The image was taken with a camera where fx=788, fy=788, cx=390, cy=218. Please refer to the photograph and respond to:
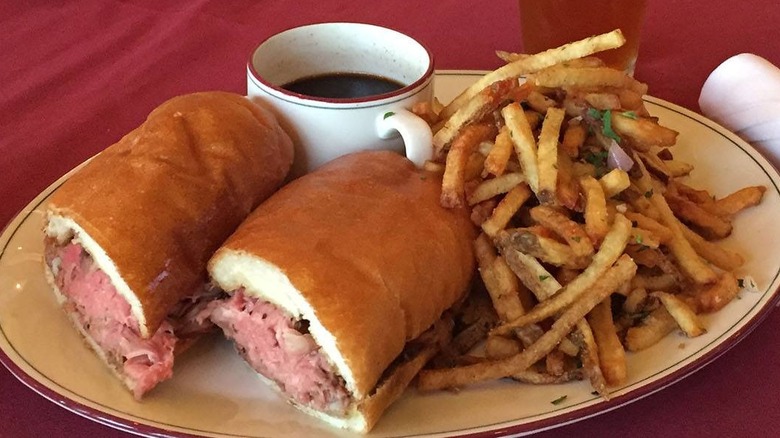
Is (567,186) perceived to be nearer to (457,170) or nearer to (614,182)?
(614,182)

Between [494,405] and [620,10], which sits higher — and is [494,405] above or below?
below

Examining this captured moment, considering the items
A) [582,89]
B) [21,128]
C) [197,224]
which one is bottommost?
[21,128]

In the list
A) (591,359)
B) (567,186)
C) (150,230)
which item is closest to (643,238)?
(567,186)

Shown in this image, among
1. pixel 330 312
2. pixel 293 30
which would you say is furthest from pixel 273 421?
pixel 293 30

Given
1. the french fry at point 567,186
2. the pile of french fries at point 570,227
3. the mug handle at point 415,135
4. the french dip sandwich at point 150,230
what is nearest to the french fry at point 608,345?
the pile of french fries at point 570,227

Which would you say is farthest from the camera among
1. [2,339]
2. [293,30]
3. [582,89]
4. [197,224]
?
[293,30]

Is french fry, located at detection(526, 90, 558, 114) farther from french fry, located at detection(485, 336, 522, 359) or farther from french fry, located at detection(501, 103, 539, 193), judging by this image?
french fry, located at detection(485, 336, 522, 359)

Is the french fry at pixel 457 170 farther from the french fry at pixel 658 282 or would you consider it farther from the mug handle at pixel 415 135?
the french fry at pixel 658 282

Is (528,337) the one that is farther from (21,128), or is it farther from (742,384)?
(21,128)

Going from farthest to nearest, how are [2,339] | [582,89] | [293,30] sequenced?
1. [293,30]
2. [582,89]
3. [2,339]

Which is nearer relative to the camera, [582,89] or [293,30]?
[582,89]
